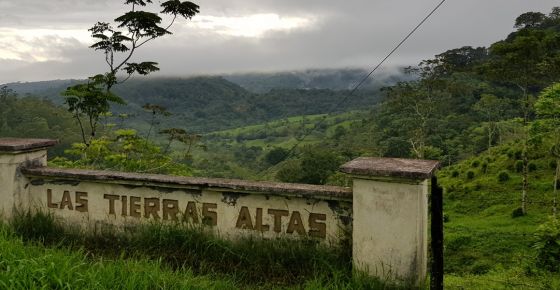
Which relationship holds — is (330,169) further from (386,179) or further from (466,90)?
(386,179)

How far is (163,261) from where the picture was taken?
12.7 feet

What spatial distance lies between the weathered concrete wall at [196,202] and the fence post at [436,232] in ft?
2.97

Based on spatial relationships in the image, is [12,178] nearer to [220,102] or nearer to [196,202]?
[196,202]

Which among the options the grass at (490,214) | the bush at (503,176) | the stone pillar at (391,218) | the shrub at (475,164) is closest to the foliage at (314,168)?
the grass at (490,214)

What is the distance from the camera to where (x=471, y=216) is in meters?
20.2

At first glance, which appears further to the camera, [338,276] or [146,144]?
[146,144]

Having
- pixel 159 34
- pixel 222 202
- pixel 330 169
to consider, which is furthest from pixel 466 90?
pixel 222 202

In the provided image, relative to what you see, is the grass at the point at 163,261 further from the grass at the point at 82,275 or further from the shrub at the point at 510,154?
the shrub at the point at 510,154

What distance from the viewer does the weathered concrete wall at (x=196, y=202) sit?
3828mm

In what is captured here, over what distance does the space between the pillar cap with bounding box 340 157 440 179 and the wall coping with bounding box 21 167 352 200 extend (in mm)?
282

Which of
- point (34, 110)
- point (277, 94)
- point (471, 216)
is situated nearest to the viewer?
A: point (471, 216)

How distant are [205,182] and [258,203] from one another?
51 cm

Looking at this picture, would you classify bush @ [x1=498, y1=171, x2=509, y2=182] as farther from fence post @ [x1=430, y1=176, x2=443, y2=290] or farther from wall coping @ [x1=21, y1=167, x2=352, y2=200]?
fence post @ [x1=430, y1=176, x2=443, y2=290]

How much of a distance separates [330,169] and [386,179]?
111 ft
